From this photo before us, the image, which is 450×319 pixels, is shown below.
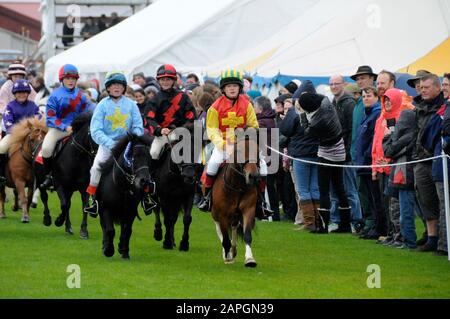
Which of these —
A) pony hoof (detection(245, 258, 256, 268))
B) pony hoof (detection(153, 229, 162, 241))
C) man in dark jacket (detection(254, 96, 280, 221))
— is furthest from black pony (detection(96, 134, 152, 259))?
man in dark jacket (detection(254, 96, 280, 221))

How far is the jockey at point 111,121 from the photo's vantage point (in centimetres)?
1343

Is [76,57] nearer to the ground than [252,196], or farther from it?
farther from it

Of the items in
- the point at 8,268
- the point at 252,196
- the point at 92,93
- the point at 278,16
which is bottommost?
the point at 8,268

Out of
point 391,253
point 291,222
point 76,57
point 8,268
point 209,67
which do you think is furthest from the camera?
point 76,57

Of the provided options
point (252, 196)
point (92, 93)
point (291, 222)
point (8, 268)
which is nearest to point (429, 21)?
point (291, 222)

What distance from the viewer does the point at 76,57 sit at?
30.7 metres

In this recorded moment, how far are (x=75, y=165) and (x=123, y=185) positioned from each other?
3.02 metres

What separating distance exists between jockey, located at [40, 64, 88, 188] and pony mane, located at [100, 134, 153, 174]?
3.03m

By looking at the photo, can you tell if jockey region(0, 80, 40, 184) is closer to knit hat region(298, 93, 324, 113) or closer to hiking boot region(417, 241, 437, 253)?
knit hat region(298, 93, 324, 113)

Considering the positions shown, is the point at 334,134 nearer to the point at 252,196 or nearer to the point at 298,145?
the point at 298,145

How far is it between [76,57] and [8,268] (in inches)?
743

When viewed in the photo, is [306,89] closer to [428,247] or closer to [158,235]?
[158,235]

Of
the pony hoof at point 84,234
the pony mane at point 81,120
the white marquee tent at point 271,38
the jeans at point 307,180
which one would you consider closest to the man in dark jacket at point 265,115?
the jeans at point 307,180

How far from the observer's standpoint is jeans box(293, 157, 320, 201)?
16.8 metres
